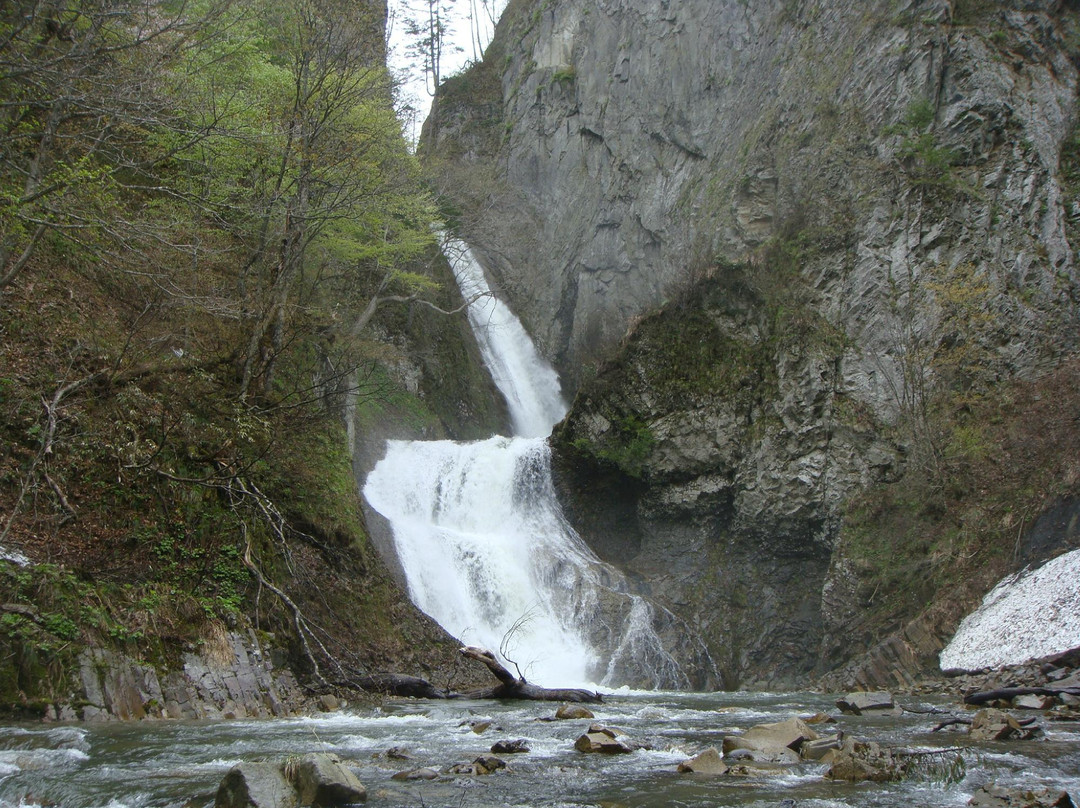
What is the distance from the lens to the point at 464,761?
6.03 m

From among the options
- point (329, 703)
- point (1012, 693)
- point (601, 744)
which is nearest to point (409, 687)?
point (329, 703)

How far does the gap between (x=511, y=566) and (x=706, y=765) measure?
12.3 metres

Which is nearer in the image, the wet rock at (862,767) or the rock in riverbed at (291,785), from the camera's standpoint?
the rock in riverbed at (291,785)

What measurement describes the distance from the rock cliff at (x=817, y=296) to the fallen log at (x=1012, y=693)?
395 centimetres

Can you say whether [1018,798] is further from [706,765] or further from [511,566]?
[511,566]

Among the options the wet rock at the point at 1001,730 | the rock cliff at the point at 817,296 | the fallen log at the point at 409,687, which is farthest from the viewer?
the rock cliff at the point at 817,296

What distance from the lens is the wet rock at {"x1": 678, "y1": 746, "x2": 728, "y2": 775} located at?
19.0 ft

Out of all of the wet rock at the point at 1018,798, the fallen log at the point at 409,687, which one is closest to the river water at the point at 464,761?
the wet rock at the point at 1018,798

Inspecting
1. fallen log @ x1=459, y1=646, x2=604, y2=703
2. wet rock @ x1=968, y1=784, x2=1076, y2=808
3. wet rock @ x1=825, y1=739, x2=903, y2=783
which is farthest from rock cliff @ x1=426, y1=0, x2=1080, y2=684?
wet rock @ x1=968, y1=784, x2=1076, y2=808

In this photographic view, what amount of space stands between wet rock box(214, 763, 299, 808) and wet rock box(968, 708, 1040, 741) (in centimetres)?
591

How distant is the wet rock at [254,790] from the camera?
4227 mm

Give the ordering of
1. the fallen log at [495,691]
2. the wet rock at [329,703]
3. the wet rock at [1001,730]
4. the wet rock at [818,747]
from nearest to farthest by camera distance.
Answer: the wet rock at [818,747] → the wet rock at [1001,730] → the wet rock at [329,703] → the fallen log at [495,691]

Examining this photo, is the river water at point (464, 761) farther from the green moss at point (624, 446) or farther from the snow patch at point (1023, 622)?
the green moss at point (624, 446)

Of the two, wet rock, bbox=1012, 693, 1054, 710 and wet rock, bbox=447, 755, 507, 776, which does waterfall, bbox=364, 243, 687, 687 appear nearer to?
wet rock, bbox=1012, 693, 1054, 710
